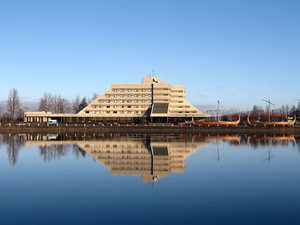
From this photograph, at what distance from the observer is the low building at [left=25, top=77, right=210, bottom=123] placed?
116312 millimetres

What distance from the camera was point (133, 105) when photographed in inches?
4702

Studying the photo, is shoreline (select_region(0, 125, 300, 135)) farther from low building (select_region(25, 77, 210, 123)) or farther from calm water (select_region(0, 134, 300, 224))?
calm water (select_region(0, 134, 300, 224))

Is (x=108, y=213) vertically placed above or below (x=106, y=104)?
below

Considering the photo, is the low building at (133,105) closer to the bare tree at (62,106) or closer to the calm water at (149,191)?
the bare tree at (62,106)

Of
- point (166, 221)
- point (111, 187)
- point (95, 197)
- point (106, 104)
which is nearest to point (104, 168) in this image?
point (111, 187)

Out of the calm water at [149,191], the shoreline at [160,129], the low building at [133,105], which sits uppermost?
the low building at [133,105]

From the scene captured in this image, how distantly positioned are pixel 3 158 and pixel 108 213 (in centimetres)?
2582

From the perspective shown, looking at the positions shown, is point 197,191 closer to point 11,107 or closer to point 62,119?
point 62,119

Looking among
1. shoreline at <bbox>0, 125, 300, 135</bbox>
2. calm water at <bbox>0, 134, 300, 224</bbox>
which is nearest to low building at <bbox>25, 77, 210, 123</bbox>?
shoreline at <bbox>0, 125, 300, 135</bbox>

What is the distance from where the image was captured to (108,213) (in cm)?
1606

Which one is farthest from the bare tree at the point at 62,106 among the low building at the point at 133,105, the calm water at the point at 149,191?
the calm water at the point at 149,191

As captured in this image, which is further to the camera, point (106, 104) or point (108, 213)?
point (106, 104)

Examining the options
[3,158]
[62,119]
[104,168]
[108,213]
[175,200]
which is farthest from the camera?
[62,119]

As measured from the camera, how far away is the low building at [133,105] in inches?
4579
